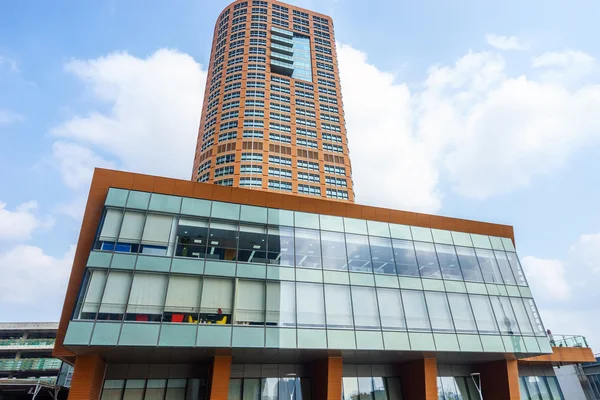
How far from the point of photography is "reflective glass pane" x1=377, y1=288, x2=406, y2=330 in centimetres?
2300

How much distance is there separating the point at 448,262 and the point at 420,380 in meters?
8.42

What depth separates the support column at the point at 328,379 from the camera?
2162 centimetres

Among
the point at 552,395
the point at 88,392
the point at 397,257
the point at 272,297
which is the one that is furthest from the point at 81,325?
the point at 552,395

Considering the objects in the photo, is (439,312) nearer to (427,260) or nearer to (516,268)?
(427,260)

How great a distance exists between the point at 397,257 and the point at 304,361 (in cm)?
948

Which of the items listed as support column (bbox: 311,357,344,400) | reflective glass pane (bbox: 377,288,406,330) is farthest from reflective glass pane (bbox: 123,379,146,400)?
reflective glass pane (bbox: 377,288,406,330)

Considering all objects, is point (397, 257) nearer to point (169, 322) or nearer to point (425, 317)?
point (425, 317)

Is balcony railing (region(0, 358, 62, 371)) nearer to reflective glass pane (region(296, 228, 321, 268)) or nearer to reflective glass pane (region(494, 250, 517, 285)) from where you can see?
reflective glass pane (region(296, 228, 321, 268))

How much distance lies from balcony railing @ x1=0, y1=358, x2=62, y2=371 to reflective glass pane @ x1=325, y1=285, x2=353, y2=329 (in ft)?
193

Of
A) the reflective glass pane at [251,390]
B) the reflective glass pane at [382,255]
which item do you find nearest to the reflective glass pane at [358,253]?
the reflective glass pane at [382,255]

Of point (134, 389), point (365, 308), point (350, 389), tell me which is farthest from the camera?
point (350, 389)

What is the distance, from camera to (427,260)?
26.5 m

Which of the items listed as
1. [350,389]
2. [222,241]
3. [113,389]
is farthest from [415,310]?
[113,389]

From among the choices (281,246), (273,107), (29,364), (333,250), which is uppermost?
(273,107)
